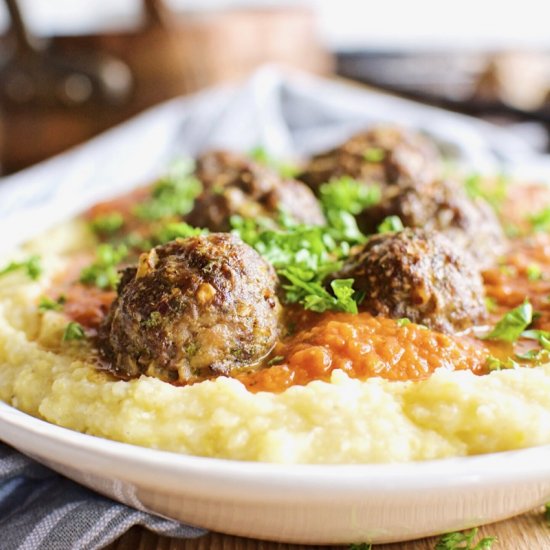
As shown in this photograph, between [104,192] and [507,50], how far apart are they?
11098 mm

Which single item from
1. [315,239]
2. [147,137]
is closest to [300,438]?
[315,239]

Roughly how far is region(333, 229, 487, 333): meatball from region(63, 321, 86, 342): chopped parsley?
1.94m

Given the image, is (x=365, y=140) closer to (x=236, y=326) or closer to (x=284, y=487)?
(x=236, y=326)

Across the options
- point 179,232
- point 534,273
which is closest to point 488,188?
point 534,273

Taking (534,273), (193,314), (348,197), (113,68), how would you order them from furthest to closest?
1. (113,68)
2. (348,197)
3. (534,273)
4. (193,314)

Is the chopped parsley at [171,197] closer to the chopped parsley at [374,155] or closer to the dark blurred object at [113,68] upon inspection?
the chopped parsley at [374,155]

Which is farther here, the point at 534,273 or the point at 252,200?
the point at 252,200

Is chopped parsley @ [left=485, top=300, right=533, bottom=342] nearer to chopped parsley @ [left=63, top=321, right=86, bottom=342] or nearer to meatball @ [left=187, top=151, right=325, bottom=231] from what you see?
meatball @ [left=187, top=151, right=325, bottom=231]

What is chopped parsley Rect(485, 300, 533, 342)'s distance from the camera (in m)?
5.68

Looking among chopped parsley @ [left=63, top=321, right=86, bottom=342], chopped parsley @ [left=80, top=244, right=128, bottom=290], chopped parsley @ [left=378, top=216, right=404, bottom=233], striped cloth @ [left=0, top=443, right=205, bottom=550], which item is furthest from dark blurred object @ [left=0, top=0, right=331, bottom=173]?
striped cloth @ [left=0, top=443, right=205, bottom=550]

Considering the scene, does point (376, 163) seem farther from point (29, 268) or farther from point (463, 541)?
point (463, 541)

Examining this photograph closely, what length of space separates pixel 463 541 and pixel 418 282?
1719 mm

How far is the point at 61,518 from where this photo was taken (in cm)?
491

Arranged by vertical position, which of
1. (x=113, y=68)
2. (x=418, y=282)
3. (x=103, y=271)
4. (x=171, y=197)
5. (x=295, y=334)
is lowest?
(x=113, y=68)
